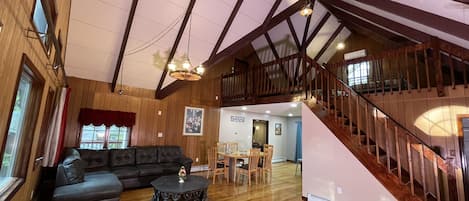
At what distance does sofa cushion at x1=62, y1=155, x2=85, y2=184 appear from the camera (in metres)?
3.71

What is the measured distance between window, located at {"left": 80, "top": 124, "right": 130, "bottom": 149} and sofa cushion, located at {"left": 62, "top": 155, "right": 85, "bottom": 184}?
1.66 metres

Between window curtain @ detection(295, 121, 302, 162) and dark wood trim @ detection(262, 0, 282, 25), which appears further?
window curtain @ detection(295, 121, 302, 162)

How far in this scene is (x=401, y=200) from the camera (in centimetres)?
319

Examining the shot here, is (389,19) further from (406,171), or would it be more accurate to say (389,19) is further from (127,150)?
(127,150)

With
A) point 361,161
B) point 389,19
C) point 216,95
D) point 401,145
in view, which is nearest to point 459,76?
point 389,19

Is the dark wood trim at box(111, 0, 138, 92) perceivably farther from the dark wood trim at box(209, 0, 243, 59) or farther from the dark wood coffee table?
the dark wood coffee table

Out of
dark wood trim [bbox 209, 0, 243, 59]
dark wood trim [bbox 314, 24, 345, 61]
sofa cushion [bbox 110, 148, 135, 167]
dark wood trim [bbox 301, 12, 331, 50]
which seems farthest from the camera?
dark wood trim [bbox 314, 24, 345, 61]

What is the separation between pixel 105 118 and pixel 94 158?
1.03m

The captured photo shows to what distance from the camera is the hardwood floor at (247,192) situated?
4.54 metres

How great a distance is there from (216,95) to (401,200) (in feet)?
19.3

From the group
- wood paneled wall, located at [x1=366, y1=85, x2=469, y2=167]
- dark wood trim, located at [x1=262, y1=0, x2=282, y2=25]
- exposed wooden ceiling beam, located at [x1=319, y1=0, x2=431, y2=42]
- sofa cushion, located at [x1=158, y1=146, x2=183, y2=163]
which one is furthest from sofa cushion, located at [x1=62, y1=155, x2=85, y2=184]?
exposed wooden ceiling beam, located at [x1=319, y1=0, x2=431, y2=42]

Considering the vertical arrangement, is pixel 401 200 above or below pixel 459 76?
below

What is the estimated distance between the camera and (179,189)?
3549mm

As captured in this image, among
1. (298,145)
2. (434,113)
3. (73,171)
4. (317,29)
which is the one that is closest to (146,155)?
(73,171)
